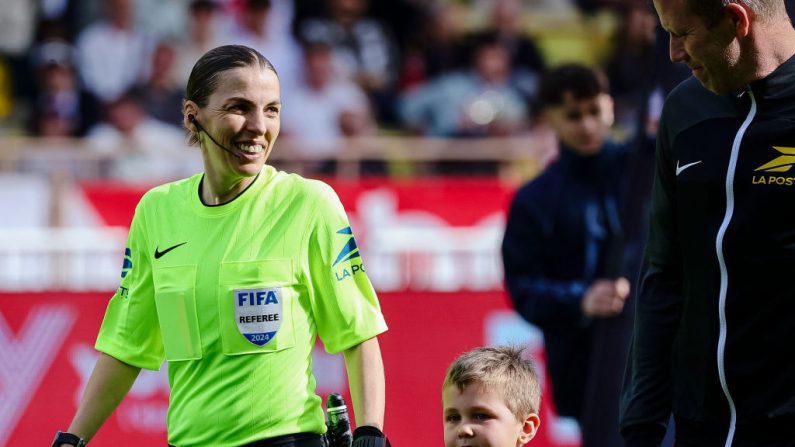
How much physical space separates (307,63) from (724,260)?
12.2m

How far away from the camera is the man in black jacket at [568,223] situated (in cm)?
713

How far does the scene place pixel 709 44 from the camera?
10.8 ft

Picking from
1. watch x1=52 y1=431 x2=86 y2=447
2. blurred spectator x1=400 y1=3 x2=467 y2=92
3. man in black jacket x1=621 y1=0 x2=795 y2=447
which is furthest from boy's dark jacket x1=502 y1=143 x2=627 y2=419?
blurred spectator x1=400 y1=3 x2=467 y2=92

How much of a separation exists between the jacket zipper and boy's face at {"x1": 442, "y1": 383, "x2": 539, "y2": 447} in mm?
842

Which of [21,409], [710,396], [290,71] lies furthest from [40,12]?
[710,396]

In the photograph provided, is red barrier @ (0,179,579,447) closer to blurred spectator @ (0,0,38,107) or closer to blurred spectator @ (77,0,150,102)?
blurred spectator @ (77,0,150,102)

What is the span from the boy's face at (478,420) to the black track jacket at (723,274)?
510mm

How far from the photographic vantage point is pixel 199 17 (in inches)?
599

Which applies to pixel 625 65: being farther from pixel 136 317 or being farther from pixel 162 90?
pixel 136 317

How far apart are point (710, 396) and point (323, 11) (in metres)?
12.9

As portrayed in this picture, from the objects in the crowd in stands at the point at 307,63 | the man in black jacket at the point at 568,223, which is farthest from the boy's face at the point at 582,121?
the crowd in stands at the point at 307,63

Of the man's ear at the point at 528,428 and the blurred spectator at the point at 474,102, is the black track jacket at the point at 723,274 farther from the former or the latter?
the blurred spectator at the point at 474,102

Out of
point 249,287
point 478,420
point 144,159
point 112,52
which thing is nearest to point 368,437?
point 478,420

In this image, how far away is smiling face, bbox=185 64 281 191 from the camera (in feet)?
14.0
